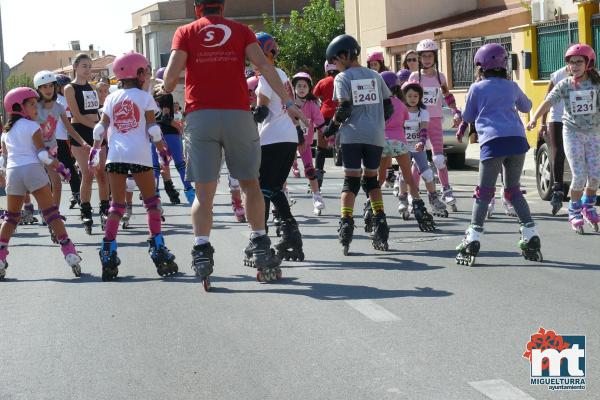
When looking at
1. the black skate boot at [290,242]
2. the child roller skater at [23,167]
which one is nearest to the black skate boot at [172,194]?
the child roller skater at [23,167]

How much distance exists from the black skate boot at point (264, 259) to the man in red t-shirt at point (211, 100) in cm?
44

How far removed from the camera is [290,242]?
10172mm

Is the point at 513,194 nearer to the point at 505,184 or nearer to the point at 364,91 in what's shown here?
the point at 505,184

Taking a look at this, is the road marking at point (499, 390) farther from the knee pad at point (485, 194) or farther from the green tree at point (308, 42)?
the green tree at point (308, 42)

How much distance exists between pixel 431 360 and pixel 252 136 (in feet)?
10.1

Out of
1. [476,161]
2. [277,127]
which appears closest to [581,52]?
[277,127]

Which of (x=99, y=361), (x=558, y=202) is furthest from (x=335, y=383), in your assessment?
(x=558, y=202)

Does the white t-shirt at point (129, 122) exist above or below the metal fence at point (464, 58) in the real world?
below

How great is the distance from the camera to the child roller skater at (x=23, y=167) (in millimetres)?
10117

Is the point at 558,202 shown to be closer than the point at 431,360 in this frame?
No

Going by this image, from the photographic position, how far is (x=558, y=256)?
9875 mm

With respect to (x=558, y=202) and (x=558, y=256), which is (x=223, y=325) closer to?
(x=558, y=256)

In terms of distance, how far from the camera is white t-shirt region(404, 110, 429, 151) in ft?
42.9

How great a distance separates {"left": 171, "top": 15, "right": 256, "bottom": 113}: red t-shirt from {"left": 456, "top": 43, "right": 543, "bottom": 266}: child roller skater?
2175mm
